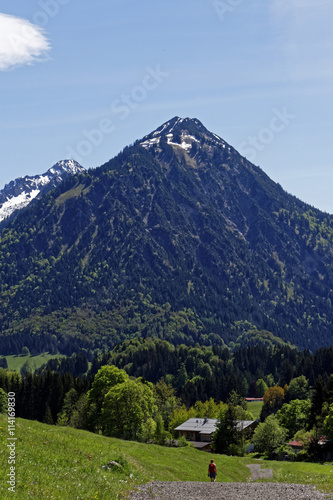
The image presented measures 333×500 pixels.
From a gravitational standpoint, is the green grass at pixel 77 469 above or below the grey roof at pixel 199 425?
above

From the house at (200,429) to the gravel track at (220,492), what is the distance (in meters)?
107

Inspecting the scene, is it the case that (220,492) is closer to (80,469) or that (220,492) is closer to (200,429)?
(80,469)

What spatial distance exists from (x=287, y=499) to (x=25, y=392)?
13168cm

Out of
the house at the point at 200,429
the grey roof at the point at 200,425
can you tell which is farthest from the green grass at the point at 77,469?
the grey roof at the point at 200,425

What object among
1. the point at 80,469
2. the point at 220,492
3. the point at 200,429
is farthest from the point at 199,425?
the point at 80,469

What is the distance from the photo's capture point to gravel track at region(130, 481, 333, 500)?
3450 cm

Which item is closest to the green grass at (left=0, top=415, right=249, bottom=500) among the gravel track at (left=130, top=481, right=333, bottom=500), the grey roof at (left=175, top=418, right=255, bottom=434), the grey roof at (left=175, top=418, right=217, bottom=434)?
the gravel track at (left=130, top=481, right=333, bottom=500)

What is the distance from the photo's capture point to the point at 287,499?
34844 mm

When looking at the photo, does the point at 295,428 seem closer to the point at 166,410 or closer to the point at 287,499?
the point at 166,410

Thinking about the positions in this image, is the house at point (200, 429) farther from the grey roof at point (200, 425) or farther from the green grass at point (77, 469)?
the green grass at point (77, 469)

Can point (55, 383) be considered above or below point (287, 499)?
above

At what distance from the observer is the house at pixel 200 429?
150875 millimetres

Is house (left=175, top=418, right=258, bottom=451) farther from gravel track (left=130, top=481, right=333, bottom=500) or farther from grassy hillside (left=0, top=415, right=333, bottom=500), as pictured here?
gravel track (left=130, top=481, right=333, bottom=500)

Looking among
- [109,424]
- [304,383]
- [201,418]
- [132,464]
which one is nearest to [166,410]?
[201,418]
